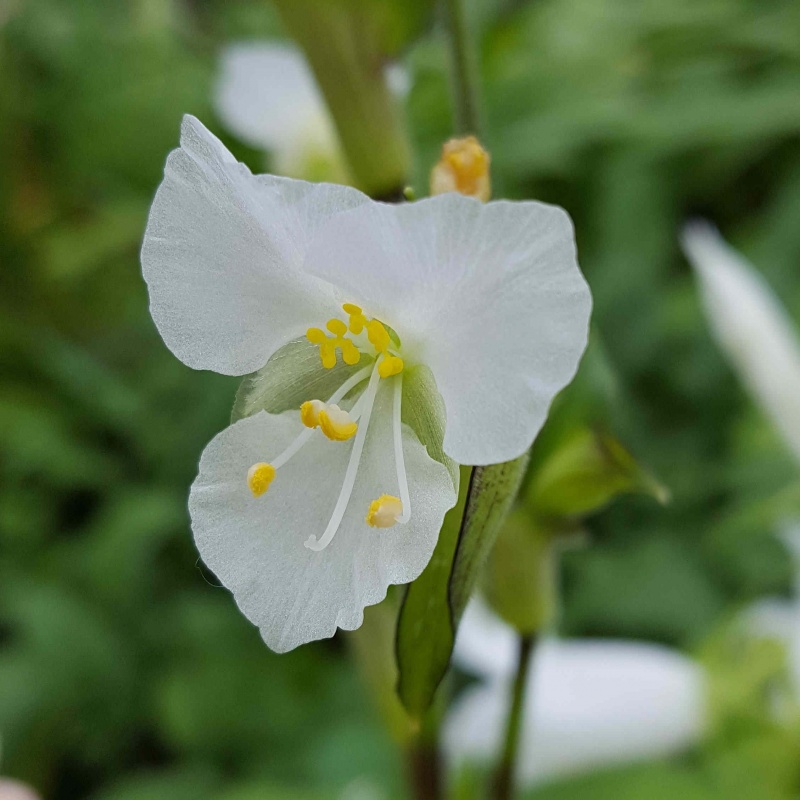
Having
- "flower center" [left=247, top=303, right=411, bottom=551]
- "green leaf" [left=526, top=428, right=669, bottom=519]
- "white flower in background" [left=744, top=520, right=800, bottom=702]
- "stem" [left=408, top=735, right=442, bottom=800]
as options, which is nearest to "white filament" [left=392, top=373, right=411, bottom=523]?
"flower center" [left=247, top=303, right=411, bottom=551]

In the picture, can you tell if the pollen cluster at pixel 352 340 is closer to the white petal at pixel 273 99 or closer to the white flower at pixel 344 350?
the white flower at pixel 344 350

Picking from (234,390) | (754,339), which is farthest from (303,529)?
(234,390)

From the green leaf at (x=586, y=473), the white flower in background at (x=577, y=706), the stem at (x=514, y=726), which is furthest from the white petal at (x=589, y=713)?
the green leaf at (x=586, y=473)

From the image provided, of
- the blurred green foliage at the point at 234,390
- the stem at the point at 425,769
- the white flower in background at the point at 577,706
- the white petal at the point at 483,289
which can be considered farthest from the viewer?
the blurred green foliage at the point at 234,390

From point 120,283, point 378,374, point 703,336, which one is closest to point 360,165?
point 378,374

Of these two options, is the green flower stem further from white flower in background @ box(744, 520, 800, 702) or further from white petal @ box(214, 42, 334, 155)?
white flower in background @ box(744, 520, 800, 702)

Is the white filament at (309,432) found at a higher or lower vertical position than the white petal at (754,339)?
higher

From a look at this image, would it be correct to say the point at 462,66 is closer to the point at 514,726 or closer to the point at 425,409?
the point at 425,409
